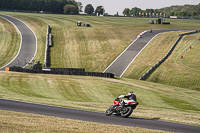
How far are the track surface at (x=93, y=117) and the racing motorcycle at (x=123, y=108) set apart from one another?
1.40 ft

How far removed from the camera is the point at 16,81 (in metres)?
39.8

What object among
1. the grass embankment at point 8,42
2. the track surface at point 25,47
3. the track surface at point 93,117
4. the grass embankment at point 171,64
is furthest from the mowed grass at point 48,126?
the grass embankment at point 8,42

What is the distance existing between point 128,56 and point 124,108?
51.2 m

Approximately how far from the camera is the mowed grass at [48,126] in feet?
46.6

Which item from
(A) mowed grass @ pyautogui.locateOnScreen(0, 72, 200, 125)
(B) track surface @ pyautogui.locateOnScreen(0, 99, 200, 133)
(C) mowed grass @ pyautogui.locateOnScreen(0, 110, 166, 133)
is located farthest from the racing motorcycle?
(A) mowed grass @ pyautogui.locateOnScreen(0, 72, 200, 125)

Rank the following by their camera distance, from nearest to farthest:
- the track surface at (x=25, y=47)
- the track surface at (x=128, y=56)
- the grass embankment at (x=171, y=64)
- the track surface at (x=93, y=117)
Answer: the track surface at (x=93, y=117), the grass embankment at (x=171, y=64), the track surface at (x=128, y=56), the track surface at (x=25, y=47)

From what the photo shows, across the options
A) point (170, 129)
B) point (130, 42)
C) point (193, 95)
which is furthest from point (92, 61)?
point (170, 129)

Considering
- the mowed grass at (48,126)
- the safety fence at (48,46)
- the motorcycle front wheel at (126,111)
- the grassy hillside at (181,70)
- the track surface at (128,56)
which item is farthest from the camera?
the safety fence at (48,46)

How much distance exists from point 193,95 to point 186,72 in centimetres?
1492

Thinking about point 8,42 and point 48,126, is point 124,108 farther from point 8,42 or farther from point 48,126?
point 8,42

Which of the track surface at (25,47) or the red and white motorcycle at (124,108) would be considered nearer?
the red and white motorcycle at (124,108)

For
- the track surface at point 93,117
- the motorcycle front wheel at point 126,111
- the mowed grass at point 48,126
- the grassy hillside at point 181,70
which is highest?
the mowed grass at point 48,126

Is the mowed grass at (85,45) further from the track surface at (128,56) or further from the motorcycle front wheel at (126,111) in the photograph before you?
the motorcycle front wheel at (126,111)

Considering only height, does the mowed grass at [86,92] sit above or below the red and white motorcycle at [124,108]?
below
